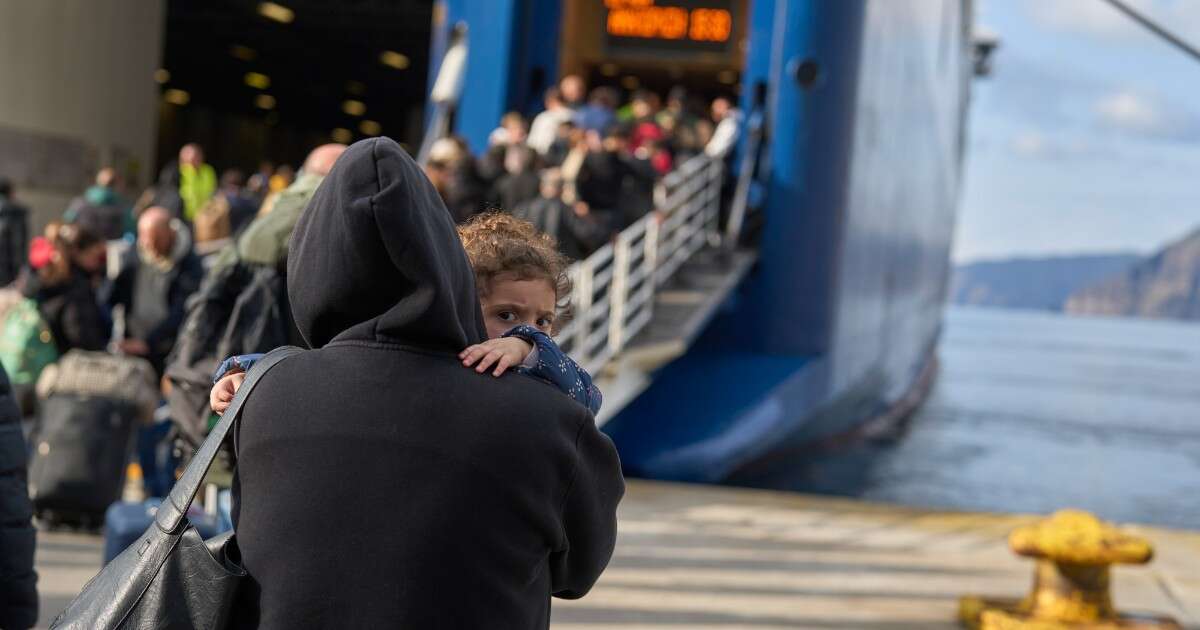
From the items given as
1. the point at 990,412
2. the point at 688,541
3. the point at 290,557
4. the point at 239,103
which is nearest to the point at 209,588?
the point at 290,557

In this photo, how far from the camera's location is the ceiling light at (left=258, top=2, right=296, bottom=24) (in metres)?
30.6

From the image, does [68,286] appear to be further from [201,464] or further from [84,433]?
[201,464]

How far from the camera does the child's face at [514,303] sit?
97.0 inches

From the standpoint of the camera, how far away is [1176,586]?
8062 mm

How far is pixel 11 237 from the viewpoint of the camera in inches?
515

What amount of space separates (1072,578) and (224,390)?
4.94 m

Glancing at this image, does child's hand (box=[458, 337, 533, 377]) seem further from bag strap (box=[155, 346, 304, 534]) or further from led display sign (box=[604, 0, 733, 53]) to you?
led display sign (box=[604, 0, 733, 53])

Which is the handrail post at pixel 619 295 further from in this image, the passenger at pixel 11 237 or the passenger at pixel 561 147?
the passenger at pixel 11 237

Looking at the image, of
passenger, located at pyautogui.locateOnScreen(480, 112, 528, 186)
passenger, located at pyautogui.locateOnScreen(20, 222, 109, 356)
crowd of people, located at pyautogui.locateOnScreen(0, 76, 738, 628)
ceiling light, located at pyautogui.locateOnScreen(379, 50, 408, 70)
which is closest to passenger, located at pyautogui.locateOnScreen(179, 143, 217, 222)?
crowd of people, located at pyautogui.locateOnScreen(0, 76, 738, 628)

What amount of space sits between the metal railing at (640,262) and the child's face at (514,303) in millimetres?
6323

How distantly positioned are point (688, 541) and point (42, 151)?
15919mm

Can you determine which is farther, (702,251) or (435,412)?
(702,251)

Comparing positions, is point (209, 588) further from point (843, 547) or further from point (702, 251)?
point (702, 251)

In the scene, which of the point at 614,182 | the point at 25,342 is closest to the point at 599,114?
the point at 614,182
